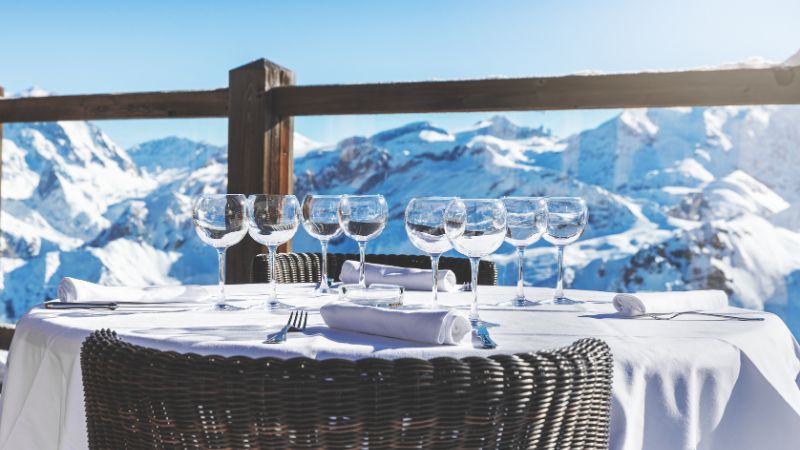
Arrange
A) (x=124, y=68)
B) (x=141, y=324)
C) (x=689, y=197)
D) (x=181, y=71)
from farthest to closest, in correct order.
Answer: (x=124, y=68) → (x=181, y=71) → (x=689, y=197) → (x=141, y=324)

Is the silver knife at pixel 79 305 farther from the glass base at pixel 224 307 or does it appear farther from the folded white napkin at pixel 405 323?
the folded white napkin at pixel 405 323

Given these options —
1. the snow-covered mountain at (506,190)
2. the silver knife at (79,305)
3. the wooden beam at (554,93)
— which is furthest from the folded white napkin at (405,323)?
the snow-covered mountain at (506,190)

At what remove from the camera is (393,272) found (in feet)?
5.65

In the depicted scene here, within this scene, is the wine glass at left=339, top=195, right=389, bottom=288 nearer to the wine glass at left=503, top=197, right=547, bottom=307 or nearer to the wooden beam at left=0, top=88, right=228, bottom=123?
the wine glass at left=503, top=197, right=547, bottom=307

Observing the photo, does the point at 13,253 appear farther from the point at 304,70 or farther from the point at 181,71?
the point at 304,70

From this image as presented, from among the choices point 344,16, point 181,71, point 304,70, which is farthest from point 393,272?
point 344,16

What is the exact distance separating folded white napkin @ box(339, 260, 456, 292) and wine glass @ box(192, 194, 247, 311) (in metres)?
0.44

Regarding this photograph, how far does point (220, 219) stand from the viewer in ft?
4.27

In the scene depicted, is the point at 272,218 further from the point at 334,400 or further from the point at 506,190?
the point at 506,190

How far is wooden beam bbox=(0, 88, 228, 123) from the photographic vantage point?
9.94 feet

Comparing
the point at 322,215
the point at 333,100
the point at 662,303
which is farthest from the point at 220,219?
the point at 333,100

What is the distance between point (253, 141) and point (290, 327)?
6.47ft

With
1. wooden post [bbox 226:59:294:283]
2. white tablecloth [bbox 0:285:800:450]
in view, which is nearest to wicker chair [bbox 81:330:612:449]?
white tablecloth [bbox 0:285:800:450]

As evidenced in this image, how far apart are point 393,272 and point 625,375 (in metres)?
0.88
